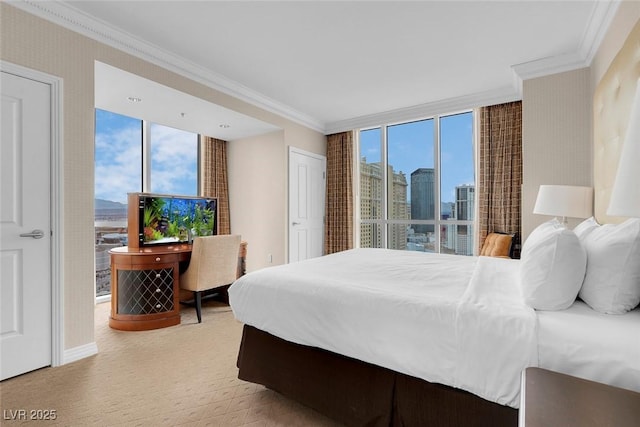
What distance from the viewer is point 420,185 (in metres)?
4.66

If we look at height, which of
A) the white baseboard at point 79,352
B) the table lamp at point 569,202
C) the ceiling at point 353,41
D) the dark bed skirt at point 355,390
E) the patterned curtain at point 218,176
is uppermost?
the ceiling at point 353,41

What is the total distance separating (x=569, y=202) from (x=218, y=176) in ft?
14.9

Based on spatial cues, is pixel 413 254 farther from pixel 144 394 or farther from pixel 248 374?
pixel 144 394

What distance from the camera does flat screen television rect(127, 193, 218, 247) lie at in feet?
10.6

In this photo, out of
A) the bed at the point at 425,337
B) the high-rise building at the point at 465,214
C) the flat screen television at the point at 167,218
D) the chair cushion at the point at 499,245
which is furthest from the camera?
the high-rise building at the point at 465,214

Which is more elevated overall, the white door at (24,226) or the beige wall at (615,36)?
the beige wall at (615,36)

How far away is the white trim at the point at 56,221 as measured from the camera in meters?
2.18

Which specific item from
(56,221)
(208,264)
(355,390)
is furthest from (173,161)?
(355,390)

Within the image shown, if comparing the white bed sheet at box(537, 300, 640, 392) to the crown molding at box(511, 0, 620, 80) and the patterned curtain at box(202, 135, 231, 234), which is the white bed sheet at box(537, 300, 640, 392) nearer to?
the crown molding at box(511, 0, 620, 80)

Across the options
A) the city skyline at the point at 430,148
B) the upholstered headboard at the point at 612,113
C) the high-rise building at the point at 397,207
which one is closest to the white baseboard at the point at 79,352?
the upholstered headboard at the point at 612,113

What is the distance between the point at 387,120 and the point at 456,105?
3.31 ft

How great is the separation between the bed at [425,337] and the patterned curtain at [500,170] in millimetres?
1699

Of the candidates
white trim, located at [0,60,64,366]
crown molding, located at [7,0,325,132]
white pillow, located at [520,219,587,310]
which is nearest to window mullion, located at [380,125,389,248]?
crown molding, located at [7,0,325,132]

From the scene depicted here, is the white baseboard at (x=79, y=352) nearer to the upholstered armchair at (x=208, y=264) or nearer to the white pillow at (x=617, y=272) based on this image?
the upholstered armchair at (x=208, y=264)
